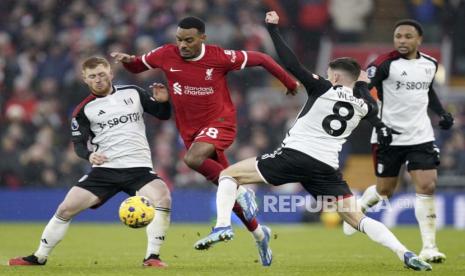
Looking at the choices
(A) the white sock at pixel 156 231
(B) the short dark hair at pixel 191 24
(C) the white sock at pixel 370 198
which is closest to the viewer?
(A) the white sock at pixel 156 231

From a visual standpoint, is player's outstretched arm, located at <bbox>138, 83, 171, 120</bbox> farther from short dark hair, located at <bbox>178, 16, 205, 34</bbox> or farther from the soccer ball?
the soccer ball

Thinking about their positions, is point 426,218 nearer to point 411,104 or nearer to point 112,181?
point 411,104

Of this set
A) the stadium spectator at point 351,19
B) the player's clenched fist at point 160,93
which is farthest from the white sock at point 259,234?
the stadium spectator at point 351,19

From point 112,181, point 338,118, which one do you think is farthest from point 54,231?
point 338,118

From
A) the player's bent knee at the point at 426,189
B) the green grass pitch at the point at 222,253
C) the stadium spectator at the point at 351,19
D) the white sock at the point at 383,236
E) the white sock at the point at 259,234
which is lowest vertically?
the green grass pitch at the point at 222,253

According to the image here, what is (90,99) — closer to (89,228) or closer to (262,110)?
(89,228)

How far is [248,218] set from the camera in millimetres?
9969

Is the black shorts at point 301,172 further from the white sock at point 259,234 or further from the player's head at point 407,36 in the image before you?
the player's head at point 407,36

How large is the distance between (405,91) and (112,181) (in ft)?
11.0

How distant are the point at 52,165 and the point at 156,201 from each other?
9384 mm

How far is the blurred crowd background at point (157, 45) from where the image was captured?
18.9 meters

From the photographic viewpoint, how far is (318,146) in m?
9.22

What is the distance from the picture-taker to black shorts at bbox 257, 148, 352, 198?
362 inches

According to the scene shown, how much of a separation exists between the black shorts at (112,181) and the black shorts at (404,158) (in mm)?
2827
